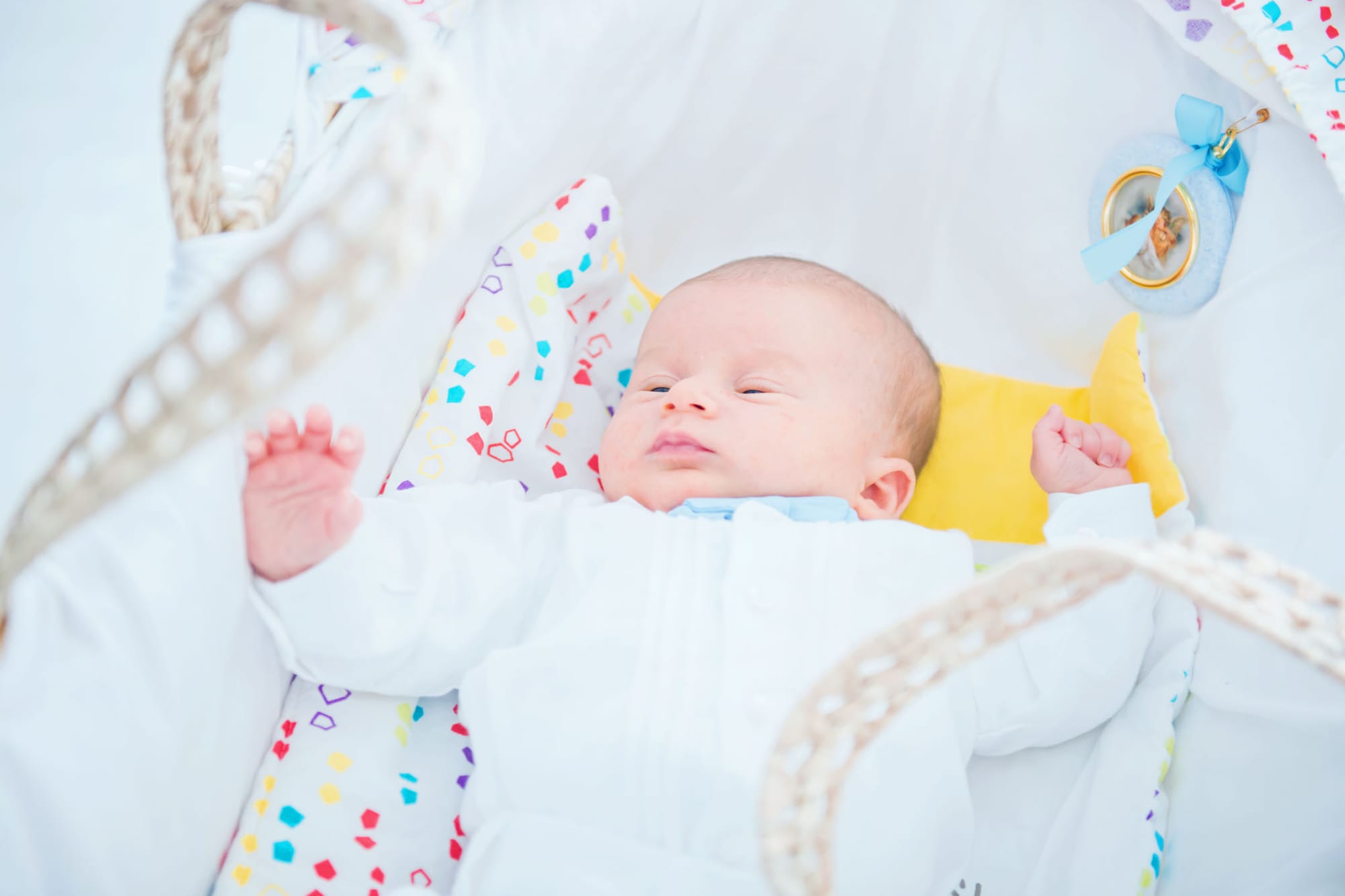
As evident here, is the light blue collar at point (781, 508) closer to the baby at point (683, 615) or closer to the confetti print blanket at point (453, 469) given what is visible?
the baby at point (683, 615)

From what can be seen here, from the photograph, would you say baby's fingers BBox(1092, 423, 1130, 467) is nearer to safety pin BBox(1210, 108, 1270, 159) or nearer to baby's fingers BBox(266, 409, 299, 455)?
safety pin BBox(1210, 108, 1270, 159)

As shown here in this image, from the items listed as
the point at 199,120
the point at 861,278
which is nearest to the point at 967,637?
the point at 199,120

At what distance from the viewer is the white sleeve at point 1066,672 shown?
1023mm

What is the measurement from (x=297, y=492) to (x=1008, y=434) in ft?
3.11

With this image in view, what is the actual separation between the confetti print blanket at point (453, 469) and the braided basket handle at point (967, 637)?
0.53 metres

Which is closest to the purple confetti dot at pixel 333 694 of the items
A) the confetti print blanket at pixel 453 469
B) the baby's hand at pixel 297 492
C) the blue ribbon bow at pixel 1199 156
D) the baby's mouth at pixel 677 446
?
the confetti print blanket at pixel 453 469

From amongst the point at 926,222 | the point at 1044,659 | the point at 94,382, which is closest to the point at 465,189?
the point at 1044,659

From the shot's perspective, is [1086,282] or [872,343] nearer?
[872,343]

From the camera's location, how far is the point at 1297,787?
0.90m

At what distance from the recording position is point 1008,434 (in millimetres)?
1382

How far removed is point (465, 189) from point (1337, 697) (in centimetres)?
86

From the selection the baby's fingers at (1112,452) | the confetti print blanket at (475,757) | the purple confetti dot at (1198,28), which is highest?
the purple confetti dot at (1198,28)

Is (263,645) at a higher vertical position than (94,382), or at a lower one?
lower

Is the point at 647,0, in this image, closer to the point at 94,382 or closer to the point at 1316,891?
the point at 94,382
